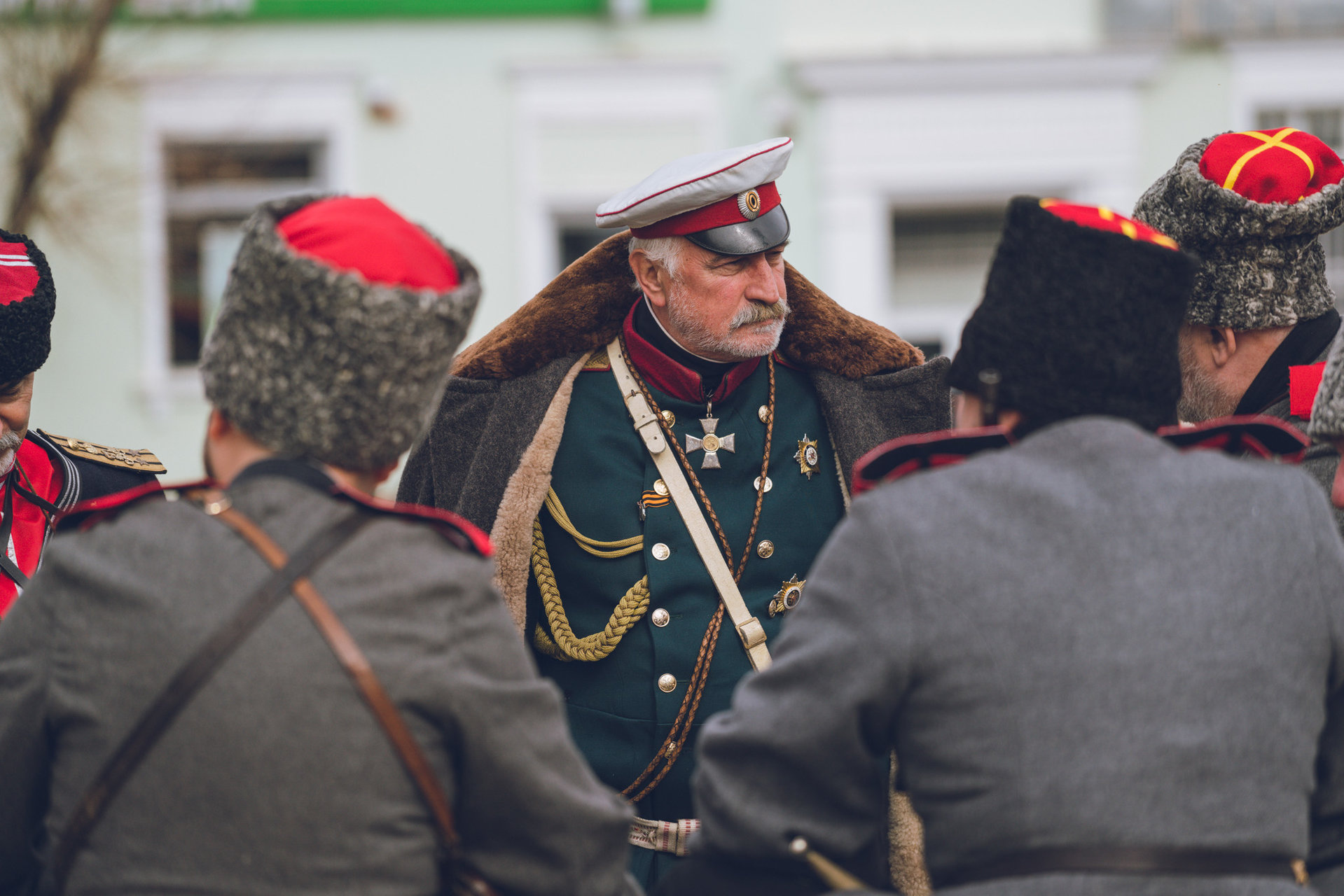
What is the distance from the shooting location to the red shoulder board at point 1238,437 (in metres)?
1.87

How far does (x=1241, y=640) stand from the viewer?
165 cm

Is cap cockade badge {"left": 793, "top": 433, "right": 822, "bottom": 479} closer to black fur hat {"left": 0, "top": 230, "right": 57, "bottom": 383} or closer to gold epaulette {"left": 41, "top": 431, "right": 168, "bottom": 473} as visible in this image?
gold epaulette {"left": 41, "top": 431, "right": 168, "bottom": 473}

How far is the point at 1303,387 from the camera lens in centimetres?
269

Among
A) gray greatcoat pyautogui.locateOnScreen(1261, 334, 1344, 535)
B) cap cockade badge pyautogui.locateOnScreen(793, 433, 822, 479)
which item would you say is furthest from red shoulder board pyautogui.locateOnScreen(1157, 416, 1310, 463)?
cap cockade badge pyautogui.locateOnScreen(793, 433, 822, 479)

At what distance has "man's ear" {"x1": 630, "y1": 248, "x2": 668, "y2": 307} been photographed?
319 centimetres

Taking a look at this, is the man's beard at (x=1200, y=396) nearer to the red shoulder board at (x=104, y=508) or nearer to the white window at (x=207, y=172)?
the red shoulder board at (x=104, y=508)

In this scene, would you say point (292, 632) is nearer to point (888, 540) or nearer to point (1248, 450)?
point (888, 540)

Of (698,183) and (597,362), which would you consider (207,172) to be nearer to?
(597,362)

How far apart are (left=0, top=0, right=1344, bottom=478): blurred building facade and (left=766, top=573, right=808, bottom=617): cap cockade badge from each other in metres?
6.46

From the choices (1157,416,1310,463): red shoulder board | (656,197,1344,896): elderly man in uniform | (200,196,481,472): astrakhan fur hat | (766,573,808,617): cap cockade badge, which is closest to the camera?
(656,197,1344,896): elderly man in uniform

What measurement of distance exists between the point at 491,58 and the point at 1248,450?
26.4 feet

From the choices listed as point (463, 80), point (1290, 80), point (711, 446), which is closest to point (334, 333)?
point (711, 446)

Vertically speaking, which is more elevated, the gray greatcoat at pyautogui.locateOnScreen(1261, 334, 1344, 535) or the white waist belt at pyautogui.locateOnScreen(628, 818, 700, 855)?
the gray greatcoat at pyautogui.locateOnScreen(1261, 334, 1344, 535)

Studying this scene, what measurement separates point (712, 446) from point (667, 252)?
1.48ft
